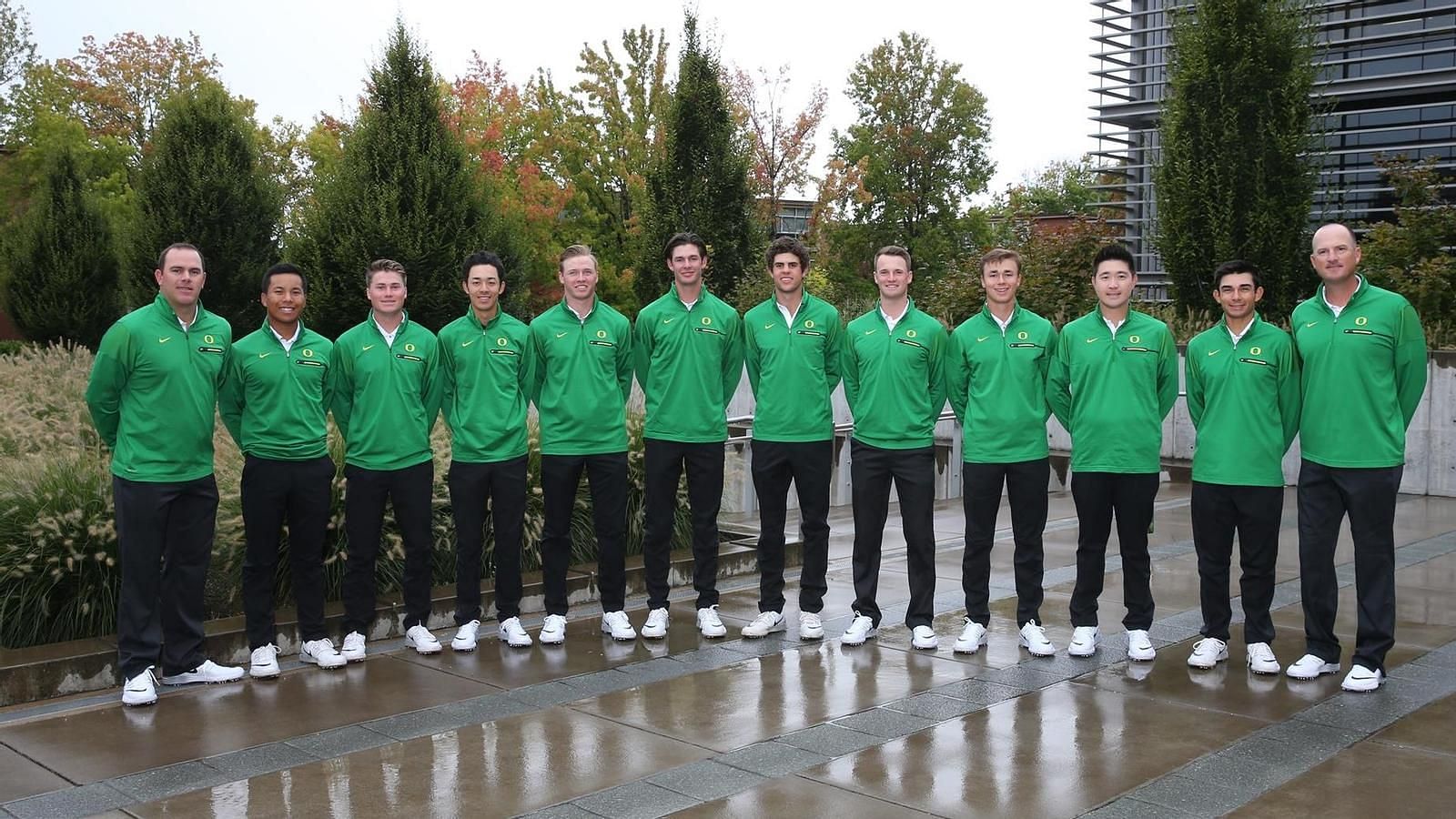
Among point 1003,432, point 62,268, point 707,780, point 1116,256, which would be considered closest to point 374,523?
point 707,780

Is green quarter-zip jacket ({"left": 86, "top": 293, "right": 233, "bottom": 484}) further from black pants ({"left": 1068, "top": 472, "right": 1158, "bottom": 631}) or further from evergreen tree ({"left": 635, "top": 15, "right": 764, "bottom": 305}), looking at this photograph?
evergreen tree ({"left": 635, "top": 15, "right": 764, "bottom": 305})

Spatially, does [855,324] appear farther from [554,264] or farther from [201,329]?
[554,264]

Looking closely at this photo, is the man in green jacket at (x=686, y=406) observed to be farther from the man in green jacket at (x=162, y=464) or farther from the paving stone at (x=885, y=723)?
the man in green jacket at (x=162, y=464)

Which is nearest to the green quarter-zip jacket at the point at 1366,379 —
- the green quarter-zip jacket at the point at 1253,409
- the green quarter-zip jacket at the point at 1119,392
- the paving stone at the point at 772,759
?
the green quarter-zip jacket at the point at 1253,409

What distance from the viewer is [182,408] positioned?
18.6ft

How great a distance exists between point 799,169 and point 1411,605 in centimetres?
2668

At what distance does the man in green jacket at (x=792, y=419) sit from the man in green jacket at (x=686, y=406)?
7.9 inches

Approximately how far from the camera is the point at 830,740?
5.02 meters

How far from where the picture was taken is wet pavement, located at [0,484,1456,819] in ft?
14.2

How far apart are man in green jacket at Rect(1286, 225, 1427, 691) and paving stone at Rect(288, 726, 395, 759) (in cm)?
423

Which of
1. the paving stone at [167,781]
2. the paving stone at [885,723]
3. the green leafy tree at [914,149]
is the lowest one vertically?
the paving stone at [885,723]

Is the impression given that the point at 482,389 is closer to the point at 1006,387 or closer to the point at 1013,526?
the point at 1006,387

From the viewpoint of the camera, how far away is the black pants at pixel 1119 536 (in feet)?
20.5

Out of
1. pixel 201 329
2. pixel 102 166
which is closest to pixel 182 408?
pixel 201 329
